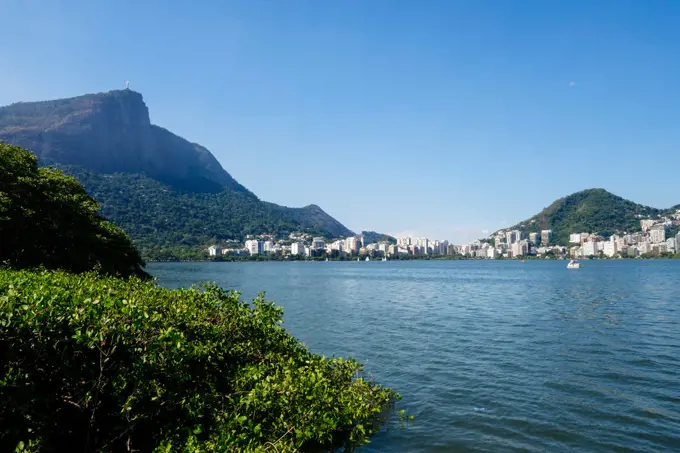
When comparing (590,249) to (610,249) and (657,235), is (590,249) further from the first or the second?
(657,235)

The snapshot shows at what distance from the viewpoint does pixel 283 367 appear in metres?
8.50

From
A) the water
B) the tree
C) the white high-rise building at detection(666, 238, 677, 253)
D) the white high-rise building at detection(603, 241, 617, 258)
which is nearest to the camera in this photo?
the water

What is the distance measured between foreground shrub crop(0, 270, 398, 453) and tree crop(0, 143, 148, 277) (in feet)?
34.3

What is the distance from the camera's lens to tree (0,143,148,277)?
17.2 m

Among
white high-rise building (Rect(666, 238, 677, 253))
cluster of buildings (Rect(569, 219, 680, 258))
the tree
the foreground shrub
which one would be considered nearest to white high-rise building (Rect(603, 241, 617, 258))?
cluster of buildings (Rect(569, 219, 680, 258))

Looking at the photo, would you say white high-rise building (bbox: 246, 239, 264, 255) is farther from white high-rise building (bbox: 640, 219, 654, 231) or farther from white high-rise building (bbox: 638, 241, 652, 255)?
white high-rise building (bbox: 640, 219, 654, 231)

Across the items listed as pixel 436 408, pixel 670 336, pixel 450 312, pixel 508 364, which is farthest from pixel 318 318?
pixel 670 336

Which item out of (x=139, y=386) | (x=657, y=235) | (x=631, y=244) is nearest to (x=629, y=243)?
(x=631, y=244)

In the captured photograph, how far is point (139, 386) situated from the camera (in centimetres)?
549

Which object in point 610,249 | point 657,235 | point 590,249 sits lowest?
point 610,249

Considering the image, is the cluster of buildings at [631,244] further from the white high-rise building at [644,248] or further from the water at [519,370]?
the water at [519,370]

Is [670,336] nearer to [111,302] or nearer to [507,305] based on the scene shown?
[507,305]

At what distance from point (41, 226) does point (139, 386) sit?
16.9 meters

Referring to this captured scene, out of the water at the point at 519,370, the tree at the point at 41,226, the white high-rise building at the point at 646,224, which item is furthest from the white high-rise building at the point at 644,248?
the tree at the point at 41,226
